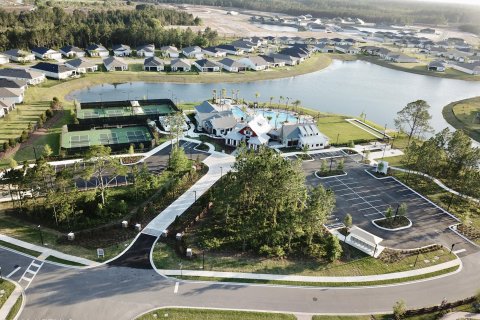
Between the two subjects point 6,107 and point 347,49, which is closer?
point 6,107

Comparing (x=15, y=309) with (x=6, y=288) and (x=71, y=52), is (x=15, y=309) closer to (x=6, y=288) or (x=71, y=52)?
(x=6, y=288)

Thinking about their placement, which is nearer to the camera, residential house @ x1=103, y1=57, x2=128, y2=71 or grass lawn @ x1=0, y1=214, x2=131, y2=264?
grass lawn @ x1=0, y1=214, x2=131, y2=264

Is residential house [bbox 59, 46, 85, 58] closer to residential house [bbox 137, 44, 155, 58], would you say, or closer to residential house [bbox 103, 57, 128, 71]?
residential house [bbox 103, 57, 128, 71]

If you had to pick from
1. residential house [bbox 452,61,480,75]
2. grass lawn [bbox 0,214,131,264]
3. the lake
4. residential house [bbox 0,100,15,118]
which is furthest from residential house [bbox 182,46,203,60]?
grass lawn [bbox 0,214,131,264]

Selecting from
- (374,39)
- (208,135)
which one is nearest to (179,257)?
(208,135)

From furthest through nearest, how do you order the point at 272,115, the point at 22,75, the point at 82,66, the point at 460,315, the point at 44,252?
1. the point at 82,66
2. the point at 22,75
3. the point at 272,115
4. the point at 44,252
5. the point at 460,315

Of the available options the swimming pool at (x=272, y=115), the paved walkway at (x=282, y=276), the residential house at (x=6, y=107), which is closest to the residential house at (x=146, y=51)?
the swimming pool at (x=272, y=115)

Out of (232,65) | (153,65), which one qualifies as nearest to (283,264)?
(153,65)
